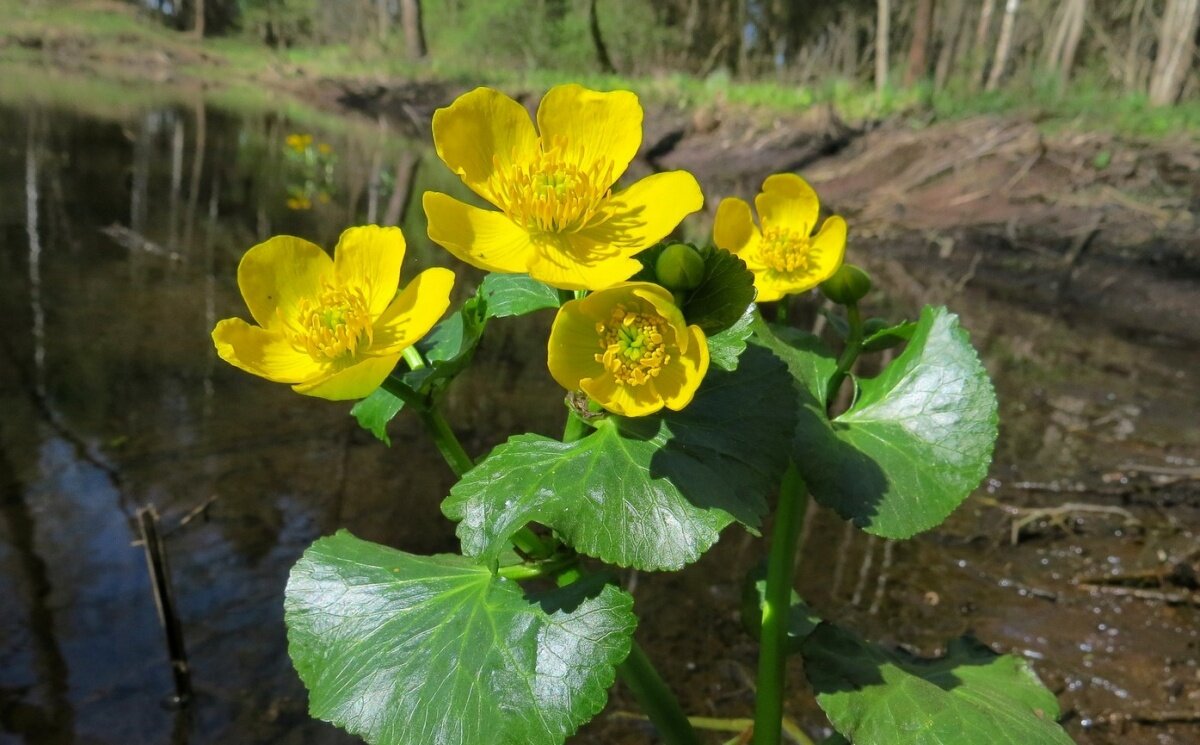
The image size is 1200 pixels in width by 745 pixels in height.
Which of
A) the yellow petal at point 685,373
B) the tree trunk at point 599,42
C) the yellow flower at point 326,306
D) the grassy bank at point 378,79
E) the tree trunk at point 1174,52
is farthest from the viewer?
the tree trunk at point 599,42

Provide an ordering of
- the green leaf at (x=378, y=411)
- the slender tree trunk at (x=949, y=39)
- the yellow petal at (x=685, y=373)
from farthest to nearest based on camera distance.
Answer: the slender tree trunk at (x=949, y=39) < the green leaf at (x=378, y=411) < the yellow petal at (x=685, y=373)

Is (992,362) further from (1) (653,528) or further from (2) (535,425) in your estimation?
(1) (653,528)

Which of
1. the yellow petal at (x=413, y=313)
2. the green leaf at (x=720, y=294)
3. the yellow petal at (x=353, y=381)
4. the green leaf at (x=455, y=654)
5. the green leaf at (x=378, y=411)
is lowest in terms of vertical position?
the green leaf at (x=455, y=654)

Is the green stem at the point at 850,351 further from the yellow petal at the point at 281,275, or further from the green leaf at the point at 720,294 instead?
the yellow petal at the point at 281,275

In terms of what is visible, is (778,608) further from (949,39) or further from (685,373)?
(949,39)

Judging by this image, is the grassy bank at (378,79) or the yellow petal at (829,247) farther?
the grassy bank at (378,79)

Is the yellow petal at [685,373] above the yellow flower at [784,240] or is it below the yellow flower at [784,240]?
below

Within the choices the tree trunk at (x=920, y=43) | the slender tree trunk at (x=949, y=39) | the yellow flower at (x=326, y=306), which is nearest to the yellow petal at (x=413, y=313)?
the yellow flower at (x=326, y=306)
